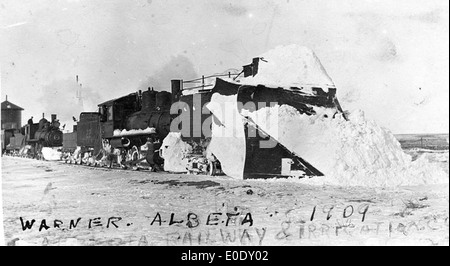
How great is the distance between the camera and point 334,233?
18.7ft

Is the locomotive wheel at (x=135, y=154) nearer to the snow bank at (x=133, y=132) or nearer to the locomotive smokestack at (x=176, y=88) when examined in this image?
the snow bank at (x=133, y=132)

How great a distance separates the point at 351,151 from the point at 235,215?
Result: 2.34 m

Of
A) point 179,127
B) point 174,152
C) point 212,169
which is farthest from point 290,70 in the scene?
point 174,152

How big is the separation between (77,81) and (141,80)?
1.03 metres

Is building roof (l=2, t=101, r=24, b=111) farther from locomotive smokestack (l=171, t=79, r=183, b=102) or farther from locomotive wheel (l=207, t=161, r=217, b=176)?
locomotive wheel (l=207, t=161, r=217, b=176)

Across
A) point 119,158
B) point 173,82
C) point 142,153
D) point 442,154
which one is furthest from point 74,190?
point 442,154

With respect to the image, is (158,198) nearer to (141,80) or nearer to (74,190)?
(74,190)

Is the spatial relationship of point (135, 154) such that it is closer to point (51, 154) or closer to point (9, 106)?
point (9, 106)

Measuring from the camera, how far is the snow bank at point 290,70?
23.0 feet

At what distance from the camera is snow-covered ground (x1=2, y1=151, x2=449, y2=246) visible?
18.5ft

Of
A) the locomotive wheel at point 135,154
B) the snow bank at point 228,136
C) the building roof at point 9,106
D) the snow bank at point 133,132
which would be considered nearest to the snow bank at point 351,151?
the snow bank at point 228,136

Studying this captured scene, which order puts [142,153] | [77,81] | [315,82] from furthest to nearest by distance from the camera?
[142,153]
[315,82]
[77,81]

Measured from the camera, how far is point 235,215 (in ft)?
19.4

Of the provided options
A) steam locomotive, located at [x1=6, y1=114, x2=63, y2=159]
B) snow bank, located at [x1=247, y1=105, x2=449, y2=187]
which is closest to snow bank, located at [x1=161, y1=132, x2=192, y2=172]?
snow bank, located at [x1=247, y1=105, x2=449, y2=187]
